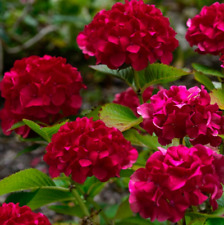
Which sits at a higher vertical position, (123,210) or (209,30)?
(209,30)

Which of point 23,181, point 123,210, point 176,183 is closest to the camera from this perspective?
point 176,183

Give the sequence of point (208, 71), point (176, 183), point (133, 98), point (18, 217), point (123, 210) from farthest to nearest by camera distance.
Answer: point (123, 210), point (133, 98), point (208, 71), point (18, 217), point (176, 183)

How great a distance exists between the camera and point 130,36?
35.9 inches

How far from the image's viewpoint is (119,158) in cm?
80

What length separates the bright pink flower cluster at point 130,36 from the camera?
35.9 inches

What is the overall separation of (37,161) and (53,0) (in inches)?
62.8

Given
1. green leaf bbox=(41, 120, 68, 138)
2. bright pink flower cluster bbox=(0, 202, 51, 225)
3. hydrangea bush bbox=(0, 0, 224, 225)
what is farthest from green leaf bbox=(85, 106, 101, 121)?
bright pink flower cluster bbox=(0, 202, 51, 225)

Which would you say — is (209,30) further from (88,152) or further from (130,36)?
(88,152)

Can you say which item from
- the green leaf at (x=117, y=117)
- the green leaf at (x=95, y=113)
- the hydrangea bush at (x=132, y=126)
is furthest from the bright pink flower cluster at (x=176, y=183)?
the green leaf at (x=95, y=113)

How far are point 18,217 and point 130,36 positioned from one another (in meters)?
0.46

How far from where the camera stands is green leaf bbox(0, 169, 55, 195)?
86 centimetres

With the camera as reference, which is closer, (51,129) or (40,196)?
(51,129)

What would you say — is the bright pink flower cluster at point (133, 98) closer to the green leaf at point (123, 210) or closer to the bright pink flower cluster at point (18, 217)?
the green leaf at point (123, 210)

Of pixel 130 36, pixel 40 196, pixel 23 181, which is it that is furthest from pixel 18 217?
pixel 130 36
